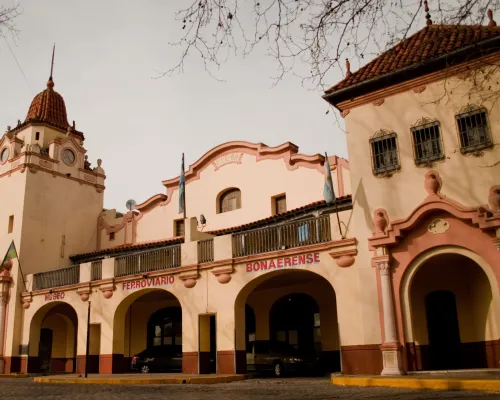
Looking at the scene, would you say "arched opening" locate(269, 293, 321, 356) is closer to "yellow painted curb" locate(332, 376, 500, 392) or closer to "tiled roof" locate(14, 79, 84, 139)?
"yellow painted curb" locate(332, 376, 500, 392)

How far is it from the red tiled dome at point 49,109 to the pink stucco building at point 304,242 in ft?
0.42

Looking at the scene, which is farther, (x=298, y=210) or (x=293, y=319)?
(x=293, y=319)

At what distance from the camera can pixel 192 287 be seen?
20359 millimetres

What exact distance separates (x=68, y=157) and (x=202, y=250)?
13709mm

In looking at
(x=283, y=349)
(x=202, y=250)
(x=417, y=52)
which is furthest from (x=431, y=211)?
(x=202, y=250)

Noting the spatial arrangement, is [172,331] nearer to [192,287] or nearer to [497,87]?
[192,287]

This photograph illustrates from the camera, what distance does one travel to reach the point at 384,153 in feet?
54.3

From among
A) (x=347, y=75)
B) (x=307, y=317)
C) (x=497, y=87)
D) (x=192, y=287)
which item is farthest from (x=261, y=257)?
(x=497, y=87)

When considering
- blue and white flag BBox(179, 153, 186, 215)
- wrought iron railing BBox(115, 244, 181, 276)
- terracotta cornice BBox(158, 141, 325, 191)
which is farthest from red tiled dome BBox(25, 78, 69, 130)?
wrought iron railing BBox(115, 244, 181, 276)

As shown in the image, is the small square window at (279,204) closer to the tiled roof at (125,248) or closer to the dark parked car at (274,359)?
the tiled roof at (125,248)

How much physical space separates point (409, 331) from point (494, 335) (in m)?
2.38

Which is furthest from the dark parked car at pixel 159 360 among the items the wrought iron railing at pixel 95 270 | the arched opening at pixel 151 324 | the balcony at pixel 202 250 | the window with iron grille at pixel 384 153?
the window with iron grille at pixel 384 153

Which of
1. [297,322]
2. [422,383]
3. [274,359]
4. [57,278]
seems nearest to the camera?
[422,383]

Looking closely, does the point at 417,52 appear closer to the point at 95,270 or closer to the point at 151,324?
the point at 95,270
